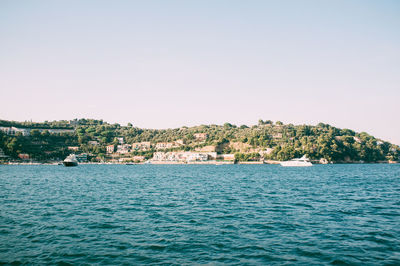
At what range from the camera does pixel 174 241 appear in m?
13.6

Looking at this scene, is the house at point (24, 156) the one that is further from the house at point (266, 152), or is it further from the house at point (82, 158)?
the house at point (266, 152)

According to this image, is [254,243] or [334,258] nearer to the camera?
[334,258]

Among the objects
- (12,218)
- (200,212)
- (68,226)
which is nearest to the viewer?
(68,226)

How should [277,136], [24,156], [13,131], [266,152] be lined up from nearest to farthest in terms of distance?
[24,156], [266,152], [13,131], [277,136]

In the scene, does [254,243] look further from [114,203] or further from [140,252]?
[114,203]

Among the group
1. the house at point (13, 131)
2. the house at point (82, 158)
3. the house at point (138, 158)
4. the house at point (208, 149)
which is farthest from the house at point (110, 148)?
the house at point (208, 149)

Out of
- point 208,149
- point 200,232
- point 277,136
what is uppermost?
point 277,136

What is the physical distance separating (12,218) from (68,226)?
15.3ft

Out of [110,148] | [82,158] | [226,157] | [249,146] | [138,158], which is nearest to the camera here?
[82,158]

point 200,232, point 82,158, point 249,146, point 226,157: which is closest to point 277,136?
point 249,146

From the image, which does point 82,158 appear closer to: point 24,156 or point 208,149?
point 24,156

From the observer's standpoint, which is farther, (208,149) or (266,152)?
(208,149)

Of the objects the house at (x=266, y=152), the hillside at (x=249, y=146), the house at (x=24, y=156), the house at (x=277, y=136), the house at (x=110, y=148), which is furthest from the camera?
the house at (x=110, y=148)

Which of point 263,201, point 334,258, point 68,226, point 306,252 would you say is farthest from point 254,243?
point 263,201
